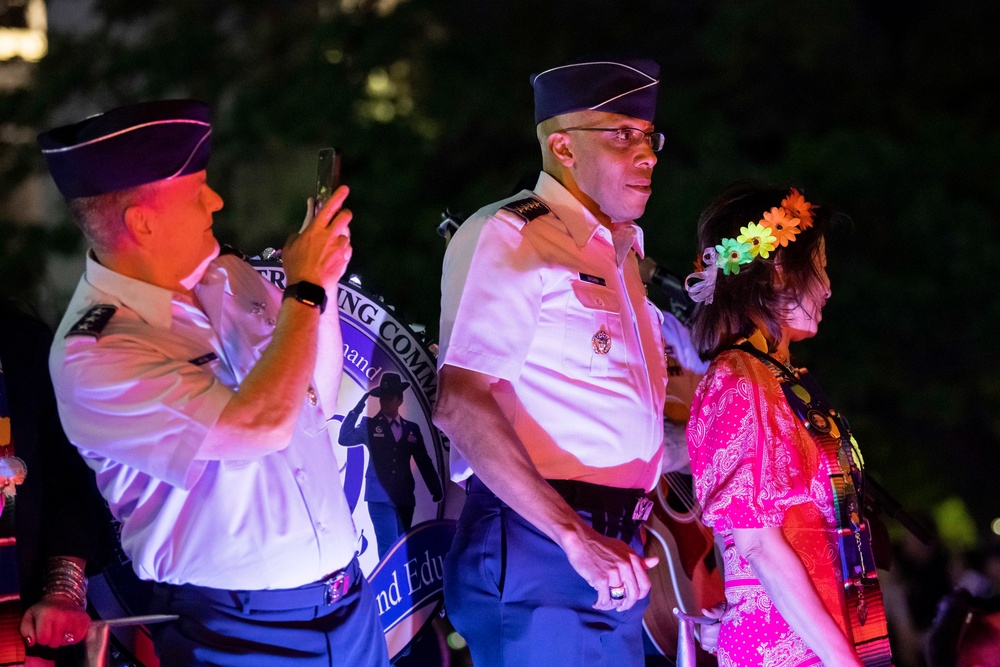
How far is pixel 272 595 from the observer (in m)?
2.33

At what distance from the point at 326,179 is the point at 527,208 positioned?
1.78 ft

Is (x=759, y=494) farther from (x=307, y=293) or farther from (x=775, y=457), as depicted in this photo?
(x=307, y=293)

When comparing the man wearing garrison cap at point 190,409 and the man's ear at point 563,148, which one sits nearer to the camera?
the man wearing garrison cap at point 190,409

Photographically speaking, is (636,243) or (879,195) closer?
(636,243)

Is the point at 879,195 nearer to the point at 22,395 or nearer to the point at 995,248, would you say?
the point at 995,248

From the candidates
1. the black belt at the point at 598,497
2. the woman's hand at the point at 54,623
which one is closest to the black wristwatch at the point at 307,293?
the black belt at the point at 598,497

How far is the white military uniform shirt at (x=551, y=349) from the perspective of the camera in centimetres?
264

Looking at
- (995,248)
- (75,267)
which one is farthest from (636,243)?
(75,267)

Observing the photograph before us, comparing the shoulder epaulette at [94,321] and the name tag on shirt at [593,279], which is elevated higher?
the shoulder epaulette at [94,321]

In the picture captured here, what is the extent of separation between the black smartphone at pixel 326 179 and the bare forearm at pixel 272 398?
30 centimetres

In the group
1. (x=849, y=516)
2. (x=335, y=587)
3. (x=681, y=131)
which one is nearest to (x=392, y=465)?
(x=335, y=587)

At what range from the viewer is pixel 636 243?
3.03 m

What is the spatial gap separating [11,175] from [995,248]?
793 centimetres

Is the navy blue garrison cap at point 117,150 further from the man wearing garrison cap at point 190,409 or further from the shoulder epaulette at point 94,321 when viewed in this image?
the shoulder epaulette at point 94,321
